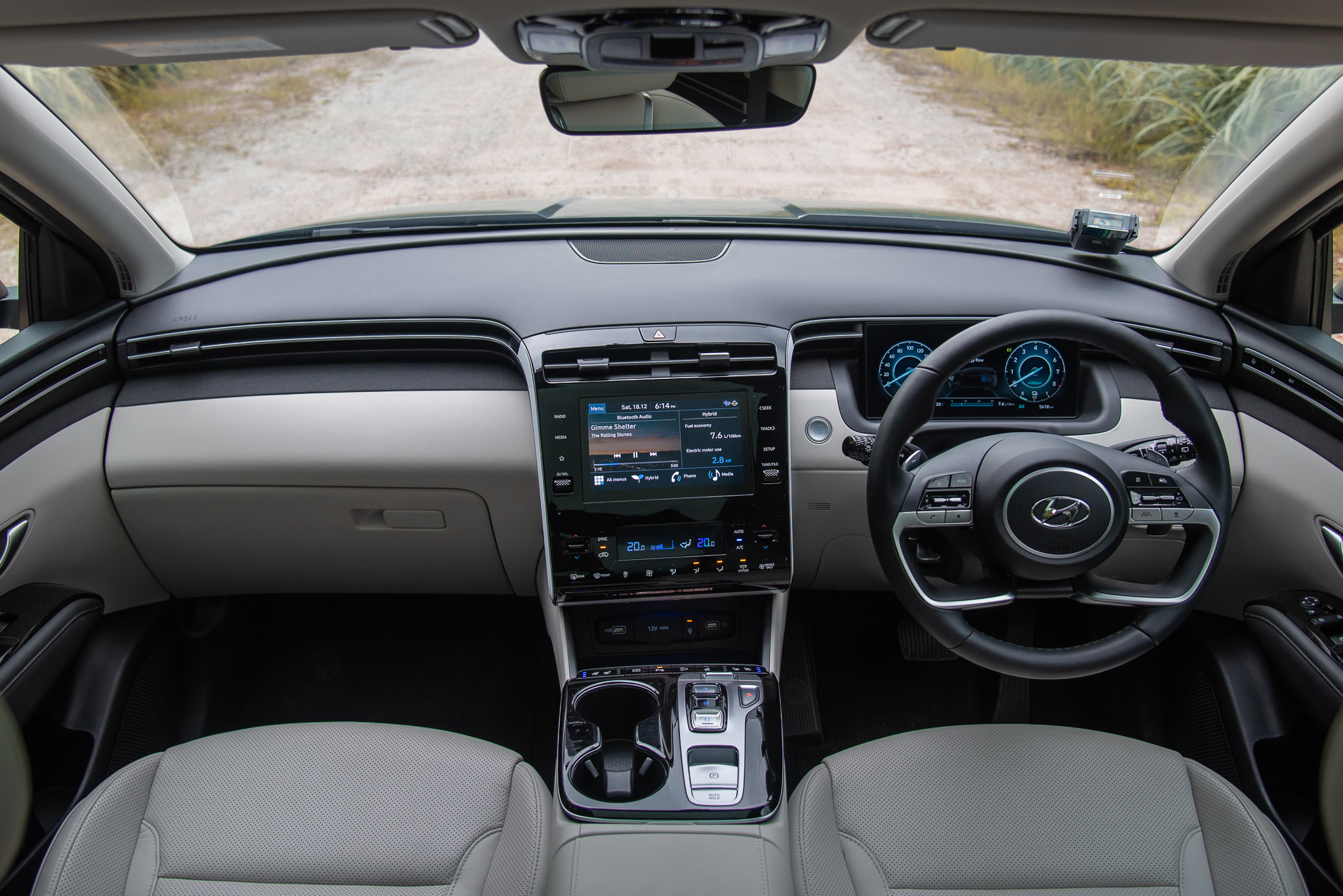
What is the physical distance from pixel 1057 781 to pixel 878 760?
1.15 feet

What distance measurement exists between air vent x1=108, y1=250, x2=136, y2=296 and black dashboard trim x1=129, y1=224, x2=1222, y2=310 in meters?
0.05

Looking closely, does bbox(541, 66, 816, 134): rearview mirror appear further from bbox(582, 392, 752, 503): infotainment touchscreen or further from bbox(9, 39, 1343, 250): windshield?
bbox(582, 392, 752, 503): infotainment touchscreen

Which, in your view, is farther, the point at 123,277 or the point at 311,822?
the point at 123,277

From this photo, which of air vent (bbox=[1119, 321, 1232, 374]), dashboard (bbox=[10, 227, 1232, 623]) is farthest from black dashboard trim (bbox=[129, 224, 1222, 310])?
air vent (bbox=[1119, 321, 1232, 374])

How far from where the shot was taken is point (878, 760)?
1.74 metres

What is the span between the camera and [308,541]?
91.1 inches

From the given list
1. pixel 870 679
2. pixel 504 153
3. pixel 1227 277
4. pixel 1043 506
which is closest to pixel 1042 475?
pixel 1043 506

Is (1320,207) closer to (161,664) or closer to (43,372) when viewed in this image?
(43,372)

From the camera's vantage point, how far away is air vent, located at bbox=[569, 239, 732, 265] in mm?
2279

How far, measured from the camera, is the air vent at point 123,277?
2254mm

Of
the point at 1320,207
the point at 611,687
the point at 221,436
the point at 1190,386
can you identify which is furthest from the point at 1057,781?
the point at 221,436

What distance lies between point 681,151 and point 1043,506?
5.24 feet

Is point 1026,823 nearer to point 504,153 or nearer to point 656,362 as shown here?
point 656,362

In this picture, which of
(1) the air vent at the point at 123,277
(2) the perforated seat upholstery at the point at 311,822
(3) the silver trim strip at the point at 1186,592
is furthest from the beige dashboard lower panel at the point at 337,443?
(3) the silver trim strip at the point at 1186,592
